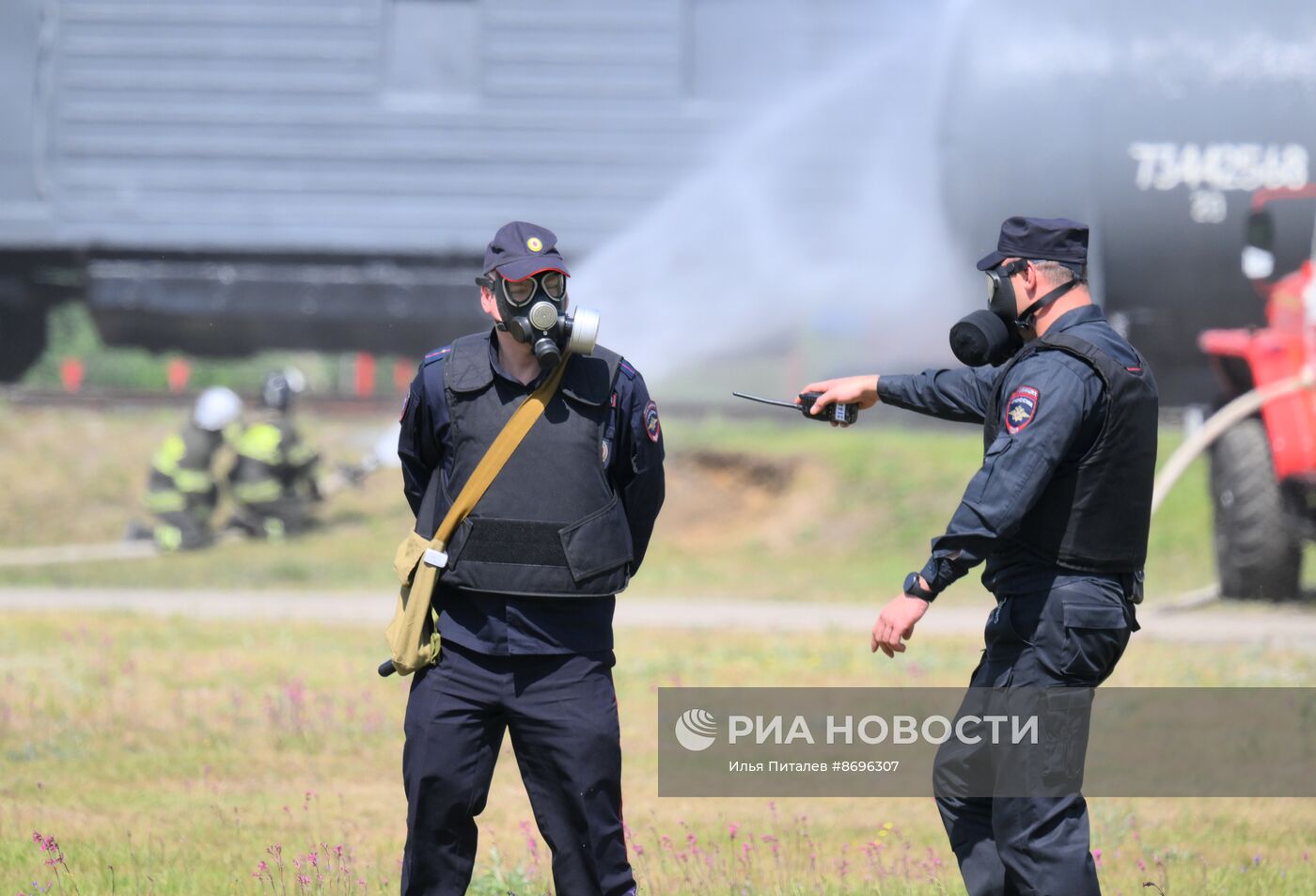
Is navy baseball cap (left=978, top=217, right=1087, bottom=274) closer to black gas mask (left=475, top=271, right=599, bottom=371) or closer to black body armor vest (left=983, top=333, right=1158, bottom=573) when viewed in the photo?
black body armor vest (left=983, top=333, right=1158, bottom=573)

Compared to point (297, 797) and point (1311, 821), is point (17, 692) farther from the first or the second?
point (1311, 821)

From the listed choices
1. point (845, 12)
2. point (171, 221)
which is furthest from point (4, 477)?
point (845, 12)

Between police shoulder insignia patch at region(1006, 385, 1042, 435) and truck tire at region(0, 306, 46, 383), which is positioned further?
truck tire at region(0, 306, 46, 383)

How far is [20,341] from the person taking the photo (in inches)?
670

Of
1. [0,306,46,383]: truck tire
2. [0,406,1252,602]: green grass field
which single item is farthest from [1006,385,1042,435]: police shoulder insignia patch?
[0,306,46,383]: truck tire

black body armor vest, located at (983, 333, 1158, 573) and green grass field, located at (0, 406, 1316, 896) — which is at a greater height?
black body armor vest, located at (983, 333, 1158, 573)

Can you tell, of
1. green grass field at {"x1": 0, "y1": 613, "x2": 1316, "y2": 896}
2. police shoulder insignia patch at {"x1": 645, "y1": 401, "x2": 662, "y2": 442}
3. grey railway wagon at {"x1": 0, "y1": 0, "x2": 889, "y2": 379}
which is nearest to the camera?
police shoulder insignia patch at {"x1": 645, "y1": 401, "x2": 662, "y2": 442}

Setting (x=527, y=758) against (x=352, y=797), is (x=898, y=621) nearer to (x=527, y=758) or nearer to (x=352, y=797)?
(x=527, y=758)

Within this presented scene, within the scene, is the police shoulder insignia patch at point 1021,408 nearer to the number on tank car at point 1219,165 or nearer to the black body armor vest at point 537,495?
the black body armor vest at point 537,495

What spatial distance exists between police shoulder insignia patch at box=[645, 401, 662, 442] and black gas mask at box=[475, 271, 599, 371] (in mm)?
265

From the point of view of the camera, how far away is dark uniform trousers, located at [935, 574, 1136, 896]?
11.3 feet

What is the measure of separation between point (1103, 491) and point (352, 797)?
10.8 feet
